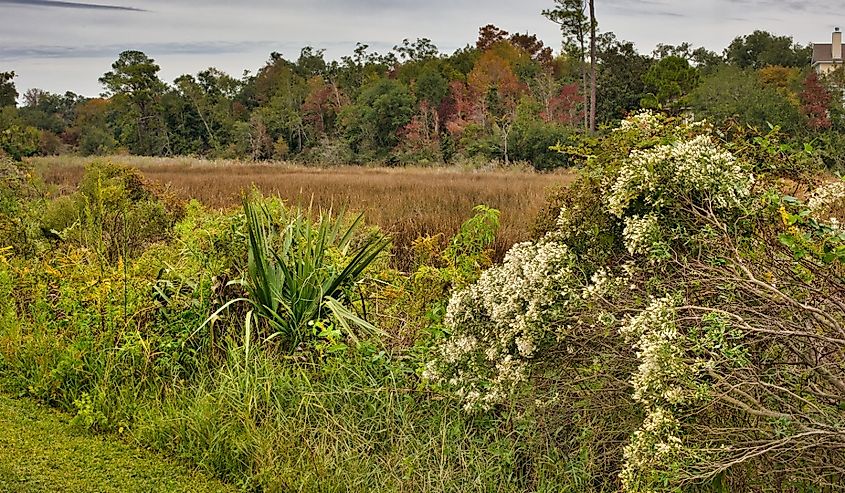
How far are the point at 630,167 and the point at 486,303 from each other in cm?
84

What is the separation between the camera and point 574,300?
11.1ft

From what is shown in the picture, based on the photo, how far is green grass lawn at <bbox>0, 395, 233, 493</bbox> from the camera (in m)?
3.76

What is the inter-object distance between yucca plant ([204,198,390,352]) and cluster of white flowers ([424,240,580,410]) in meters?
0.95

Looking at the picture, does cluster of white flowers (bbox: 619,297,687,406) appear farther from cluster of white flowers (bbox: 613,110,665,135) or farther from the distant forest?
the distant forest

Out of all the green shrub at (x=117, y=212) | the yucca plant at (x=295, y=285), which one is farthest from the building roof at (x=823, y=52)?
the yucca plant at (x=295, y=285)

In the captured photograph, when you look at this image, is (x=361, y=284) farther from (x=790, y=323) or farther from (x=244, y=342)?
(x=790, y=323)

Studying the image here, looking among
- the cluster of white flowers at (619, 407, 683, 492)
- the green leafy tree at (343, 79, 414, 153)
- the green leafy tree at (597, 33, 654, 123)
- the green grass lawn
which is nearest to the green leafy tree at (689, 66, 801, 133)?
the green leafy tree at (597, 33, 654, 123)

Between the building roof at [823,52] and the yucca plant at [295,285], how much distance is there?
68.9 metres

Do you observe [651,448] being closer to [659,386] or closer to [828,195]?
[659,386]

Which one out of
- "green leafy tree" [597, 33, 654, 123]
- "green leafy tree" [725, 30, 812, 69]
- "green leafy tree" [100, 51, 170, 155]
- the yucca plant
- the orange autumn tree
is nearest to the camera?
the yucca plant

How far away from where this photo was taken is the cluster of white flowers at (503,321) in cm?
337

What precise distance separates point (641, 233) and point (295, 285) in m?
2.33

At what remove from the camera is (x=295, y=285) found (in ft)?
15.9

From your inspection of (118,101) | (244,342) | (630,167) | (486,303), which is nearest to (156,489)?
(244,342)
